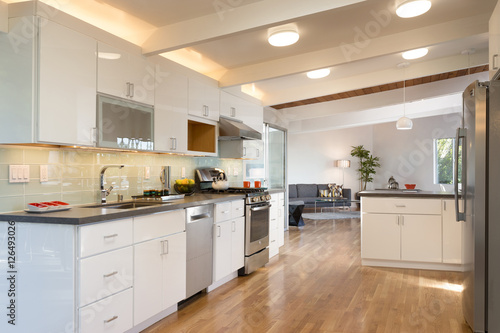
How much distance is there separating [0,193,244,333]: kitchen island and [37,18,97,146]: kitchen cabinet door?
564 millimetres

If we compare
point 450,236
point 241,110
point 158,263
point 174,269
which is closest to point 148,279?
point 158,263

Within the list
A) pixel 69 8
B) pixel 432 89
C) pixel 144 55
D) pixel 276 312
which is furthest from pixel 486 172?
pixel 432 89

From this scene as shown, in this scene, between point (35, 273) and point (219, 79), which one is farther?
point (219, 79)

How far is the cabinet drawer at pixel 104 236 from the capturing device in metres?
2.24

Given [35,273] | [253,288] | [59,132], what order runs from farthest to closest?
[253,288] < [59,132] < [35,273]

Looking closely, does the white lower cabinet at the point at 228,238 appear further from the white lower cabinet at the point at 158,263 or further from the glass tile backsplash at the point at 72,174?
the glass tile backsplash at the point at 72,174

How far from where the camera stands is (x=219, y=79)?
186 inches

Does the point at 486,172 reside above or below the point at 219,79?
below

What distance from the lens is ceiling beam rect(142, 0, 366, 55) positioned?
2.91 meters

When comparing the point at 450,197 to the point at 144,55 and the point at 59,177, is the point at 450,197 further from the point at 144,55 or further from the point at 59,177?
the point at 59,177

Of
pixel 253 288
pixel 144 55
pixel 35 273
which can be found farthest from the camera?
pixel 253 288

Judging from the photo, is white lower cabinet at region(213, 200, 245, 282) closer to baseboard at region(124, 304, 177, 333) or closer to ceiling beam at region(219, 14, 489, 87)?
baseboard at region(124, 304, 177, 333)

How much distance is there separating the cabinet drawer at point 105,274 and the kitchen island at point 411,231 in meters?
3.15

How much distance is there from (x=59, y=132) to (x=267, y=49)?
7.71 feet
